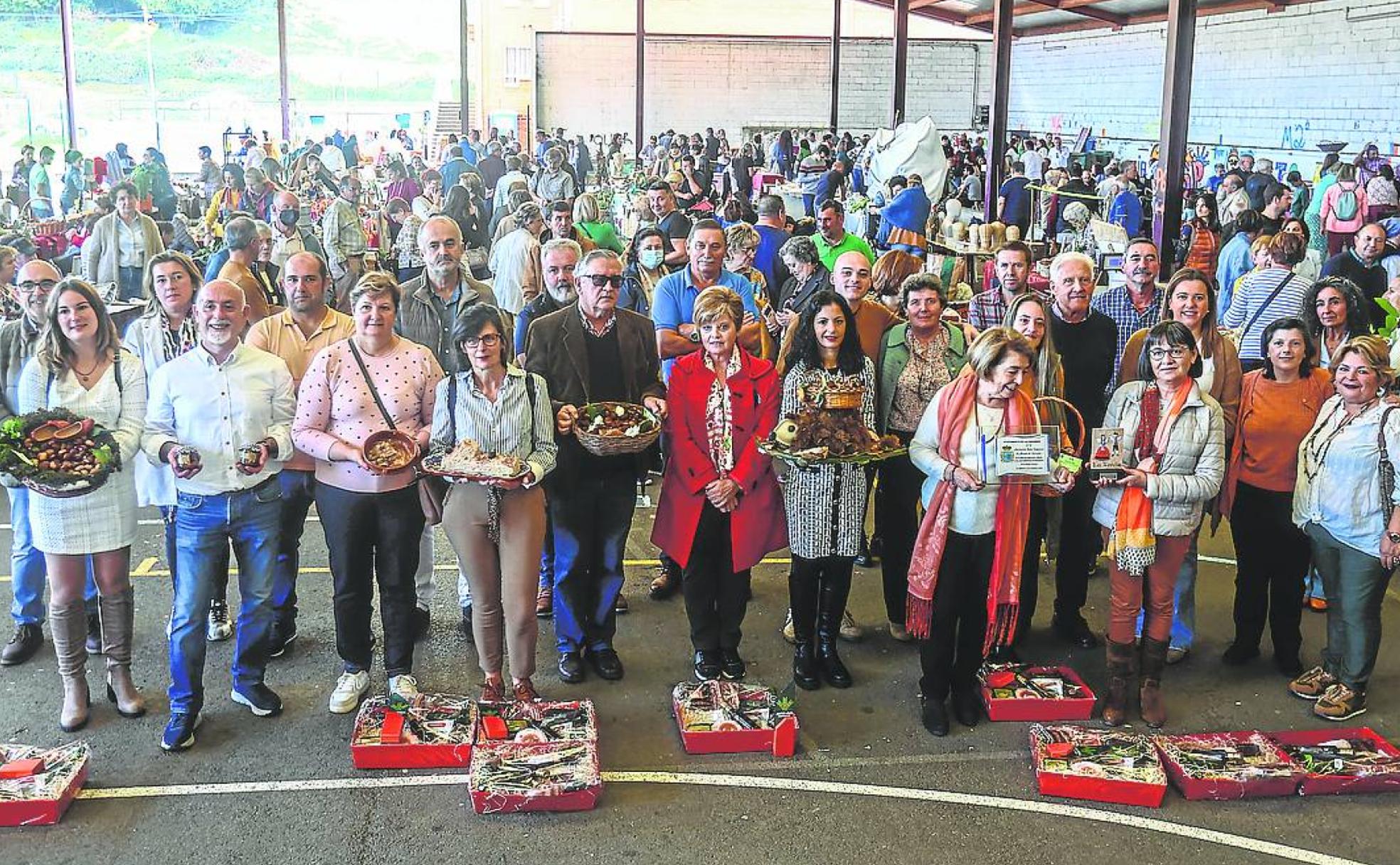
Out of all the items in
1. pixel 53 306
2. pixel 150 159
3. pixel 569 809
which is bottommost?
pixel 569 809

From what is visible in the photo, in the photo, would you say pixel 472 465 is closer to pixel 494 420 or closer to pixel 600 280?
pixel 494 420

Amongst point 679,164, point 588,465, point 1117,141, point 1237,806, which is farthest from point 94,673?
point 1117,141

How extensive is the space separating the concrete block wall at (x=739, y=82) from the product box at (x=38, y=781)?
28.9m

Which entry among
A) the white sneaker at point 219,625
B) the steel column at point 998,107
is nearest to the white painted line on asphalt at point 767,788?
the white sneaker at point 219,625

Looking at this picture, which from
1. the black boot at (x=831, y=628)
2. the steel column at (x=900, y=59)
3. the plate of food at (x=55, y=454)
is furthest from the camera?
the steel column at (x=900, y=59)

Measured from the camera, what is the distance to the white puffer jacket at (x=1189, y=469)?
4.52 meters

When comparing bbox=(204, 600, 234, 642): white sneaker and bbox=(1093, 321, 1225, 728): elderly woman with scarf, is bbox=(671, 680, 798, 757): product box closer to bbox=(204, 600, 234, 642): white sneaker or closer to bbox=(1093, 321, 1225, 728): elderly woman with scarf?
bbox=(1093, 321, 1225, 728): elderly woman with scarf

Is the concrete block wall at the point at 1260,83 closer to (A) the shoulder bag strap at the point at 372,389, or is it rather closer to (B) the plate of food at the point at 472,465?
(B) the plate of food at the point at 472,465

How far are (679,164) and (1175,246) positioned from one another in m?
6.56

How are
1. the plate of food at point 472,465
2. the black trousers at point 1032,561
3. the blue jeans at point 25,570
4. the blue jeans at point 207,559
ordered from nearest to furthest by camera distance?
the plate of food at point 472,465, the blue jeans at point 207,559, the blue jeans at point 25,570, the black trousers at point 1032,561

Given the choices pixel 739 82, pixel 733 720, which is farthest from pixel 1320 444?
pixel 739 82

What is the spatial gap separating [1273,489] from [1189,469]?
691mm

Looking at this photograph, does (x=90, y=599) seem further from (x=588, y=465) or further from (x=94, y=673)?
(x=588, y=465)

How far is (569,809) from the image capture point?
13.6 feet
